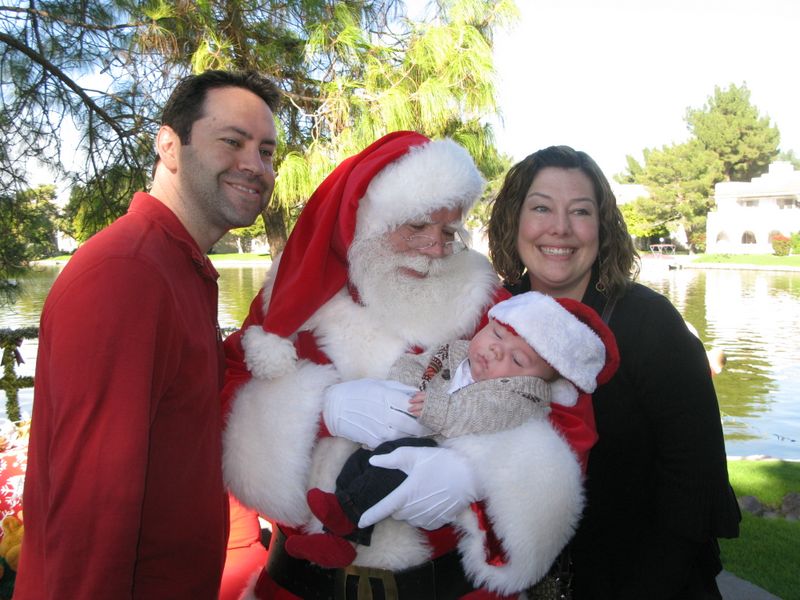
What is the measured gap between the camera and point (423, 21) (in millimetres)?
5160

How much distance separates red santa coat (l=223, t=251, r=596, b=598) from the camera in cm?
162

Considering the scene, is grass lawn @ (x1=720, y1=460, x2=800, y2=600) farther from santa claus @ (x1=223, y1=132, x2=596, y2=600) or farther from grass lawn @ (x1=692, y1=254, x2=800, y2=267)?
grass lawn @ (x1=692, y1=254, x2=800, y2=267)

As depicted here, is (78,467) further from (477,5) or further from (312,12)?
(477,5)

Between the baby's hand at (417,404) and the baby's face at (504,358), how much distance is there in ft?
0.55

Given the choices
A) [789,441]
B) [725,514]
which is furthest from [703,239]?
[725,514]

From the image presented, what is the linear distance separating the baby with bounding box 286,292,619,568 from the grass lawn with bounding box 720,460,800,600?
2.47 meters

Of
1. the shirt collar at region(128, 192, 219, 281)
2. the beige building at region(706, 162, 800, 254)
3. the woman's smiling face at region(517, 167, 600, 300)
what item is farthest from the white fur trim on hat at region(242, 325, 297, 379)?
the beige building at region(706, 162, 800, 254)

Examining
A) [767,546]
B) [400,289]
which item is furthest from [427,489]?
[767,546]

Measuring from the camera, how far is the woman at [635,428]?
1.91m

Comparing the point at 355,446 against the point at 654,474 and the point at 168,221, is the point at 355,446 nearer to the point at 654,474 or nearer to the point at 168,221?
the point at 168,221

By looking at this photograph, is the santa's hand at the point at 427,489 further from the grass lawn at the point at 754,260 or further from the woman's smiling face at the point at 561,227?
the grass lawn at the point at 754,260

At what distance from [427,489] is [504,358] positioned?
0.41 meters

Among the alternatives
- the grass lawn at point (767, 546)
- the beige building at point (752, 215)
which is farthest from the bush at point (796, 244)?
the grass lawn at point (767, 546)

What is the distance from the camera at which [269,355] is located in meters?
1.85
